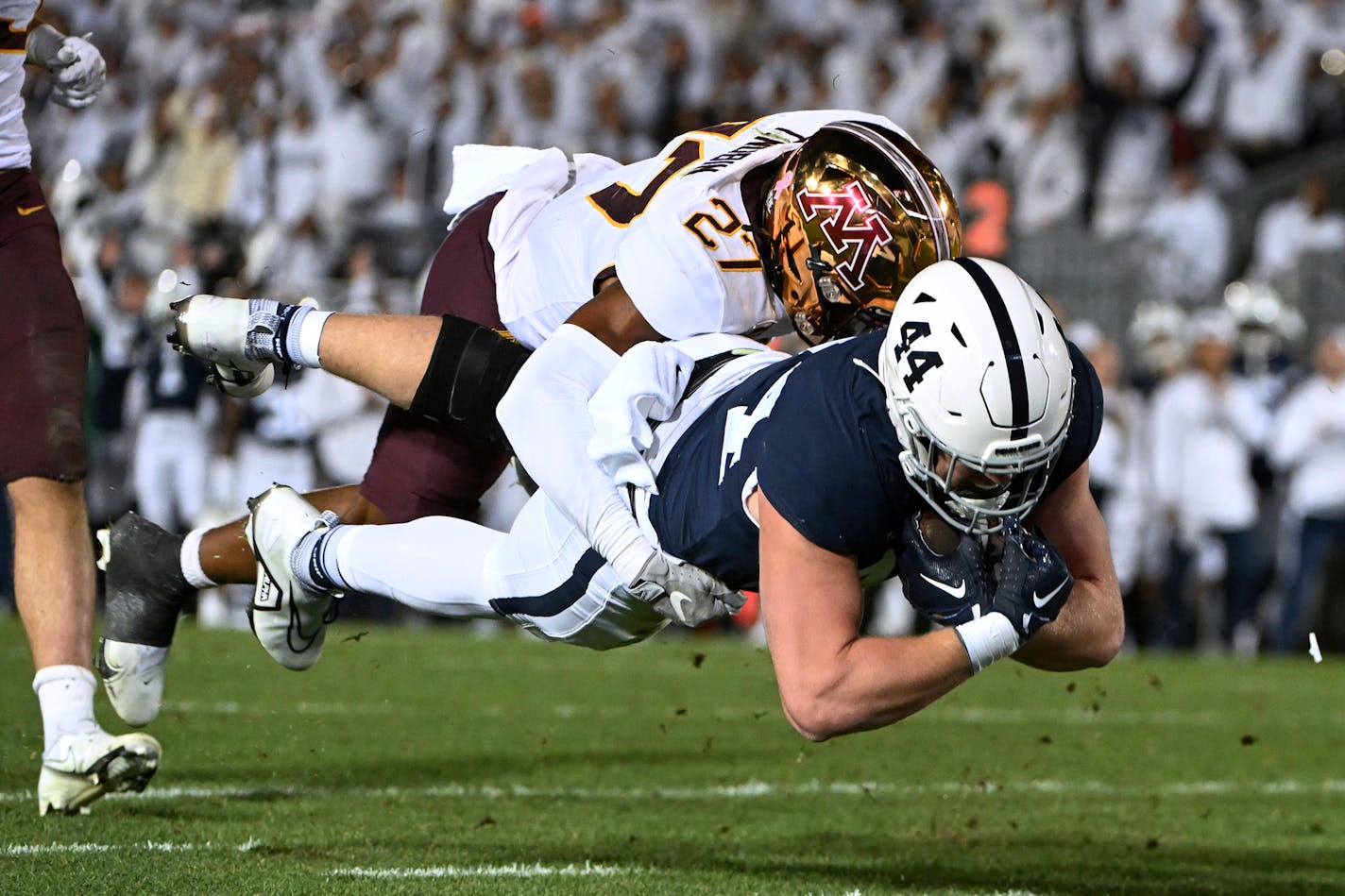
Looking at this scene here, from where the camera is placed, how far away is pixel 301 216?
12211 millimetres

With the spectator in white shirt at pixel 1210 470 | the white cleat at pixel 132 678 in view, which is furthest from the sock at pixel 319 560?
the spectator in white shirt at pixel 1210 470

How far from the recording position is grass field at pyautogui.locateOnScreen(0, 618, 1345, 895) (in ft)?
13.3

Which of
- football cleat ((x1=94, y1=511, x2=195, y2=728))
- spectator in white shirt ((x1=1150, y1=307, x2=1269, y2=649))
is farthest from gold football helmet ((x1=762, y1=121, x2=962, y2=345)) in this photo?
spectator in white shirt ((x1=1150, y1=307, x2=1269, y2=649))

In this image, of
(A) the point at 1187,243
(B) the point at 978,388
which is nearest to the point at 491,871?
(B) the point at 978,388

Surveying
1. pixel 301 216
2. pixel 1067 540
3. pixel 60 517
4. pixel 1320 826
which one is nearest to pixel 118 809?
pixel 60 517

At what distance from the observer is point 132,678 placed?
4648 millimetres

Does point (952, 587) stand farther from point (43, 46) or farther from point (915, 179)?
point (43, 46)

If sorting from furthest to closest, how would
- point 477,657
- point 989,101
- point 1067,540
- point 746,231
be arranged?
point 989,101, point 477,657, point 746,231, point 1067,540

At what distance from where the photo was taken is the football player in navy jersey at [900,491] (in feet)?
10.6

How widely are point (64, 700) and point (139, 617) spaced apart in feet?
1.81

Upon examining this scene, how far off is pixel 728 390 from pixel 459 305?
1.13 metres

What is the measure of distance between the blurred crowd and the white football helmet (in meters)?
7.37

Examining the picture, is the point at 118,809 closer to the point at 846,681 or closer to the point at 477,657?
the point at 846,681

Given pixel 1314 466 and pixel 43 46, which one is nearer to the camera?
pixel 43 46
